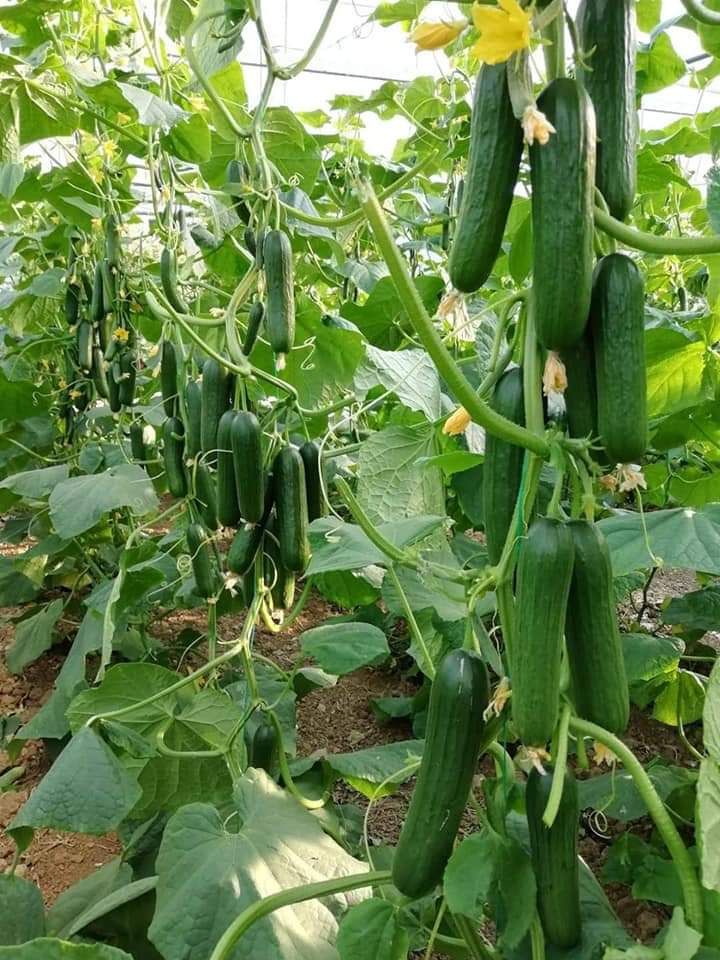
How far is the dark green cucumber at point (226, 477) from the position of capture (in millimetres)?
1739

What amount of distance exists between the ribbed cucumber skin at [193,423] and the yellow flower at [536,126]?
1362 millimetres

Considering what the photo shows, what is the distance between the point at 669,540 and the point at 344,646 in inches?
30.7

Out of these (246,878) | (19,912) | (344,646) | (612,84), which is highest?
(612,84)

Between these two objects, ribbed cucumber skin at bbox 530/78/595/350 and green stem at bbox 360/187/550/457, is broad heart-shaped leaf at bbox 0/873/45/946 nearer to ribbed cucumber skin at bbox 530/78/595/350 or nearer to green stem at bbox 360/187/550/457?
green stem at bbox 360/187/550/457

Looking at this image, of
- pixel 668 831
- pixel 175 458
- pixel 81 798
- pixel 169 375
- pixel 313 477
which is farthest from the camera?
pixel 169 375

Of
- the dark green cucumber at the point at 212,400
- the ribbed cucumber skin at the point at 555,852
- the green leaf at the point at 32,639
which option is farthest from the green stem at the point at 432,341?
the green leaf at the point at 32,639

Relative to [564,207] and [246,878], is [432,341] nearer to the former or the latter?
[564,207]

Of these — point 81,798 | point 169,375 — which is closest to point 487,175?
point 81,798

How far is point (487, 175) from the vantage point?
0.88 metres

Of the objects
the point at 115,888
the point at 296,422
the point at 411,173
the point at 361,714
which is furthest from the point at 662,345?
the point at 361,714

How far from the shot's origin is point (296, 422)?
228cm

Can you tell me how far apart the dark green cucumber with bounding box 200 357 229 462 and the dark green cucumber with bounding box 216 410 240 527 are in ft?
0.10

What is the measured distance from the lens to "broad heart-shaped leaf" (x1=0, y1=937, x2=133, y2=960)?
103cm

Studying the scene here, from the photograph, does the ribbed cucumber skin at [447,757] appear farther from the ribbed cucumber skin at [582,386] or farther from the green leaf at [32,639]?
the green leaf at [32,639]
